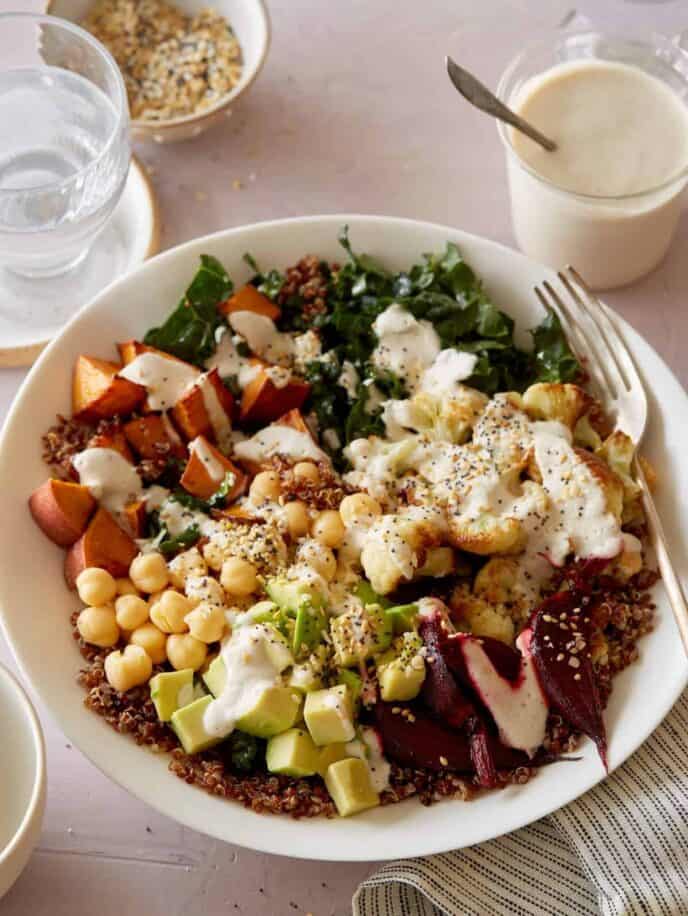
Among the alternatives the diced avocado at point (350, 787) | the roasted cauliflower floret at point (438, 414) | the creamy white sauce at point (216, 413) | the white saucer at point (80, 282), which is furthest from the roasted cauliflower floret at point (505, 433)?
the white saucer at point (80, 282)

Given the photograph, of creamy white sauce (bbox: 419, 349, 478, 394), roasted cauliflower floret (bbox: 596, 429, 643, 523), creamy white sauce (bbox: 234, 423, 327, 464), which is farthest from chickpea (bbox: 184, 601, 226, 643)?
roasted cauliflower floret (bbox: 596, 429, 643, 523)

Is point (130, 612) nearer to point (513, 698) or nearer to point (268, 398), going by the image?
point (268, 398)

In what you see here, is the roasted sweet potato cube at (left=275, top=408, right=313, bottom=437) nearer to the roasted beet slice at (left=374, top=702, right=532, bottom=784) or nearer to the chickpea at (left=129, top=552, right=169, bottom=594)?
the chickpea at (left=129, top=552, right=169, bottom=594)

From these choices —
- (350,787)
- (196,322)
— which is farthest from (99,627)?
(196,322)

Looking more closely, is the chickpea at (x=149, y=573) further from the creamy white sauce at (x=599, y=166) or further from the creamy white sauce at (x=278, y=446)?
the creamy white sauce at (x=599, y=166)

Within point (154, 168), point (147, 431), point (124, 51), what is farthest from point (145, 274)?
point (124, 51)

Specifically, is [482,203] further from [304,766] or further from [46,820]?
[46,820]
